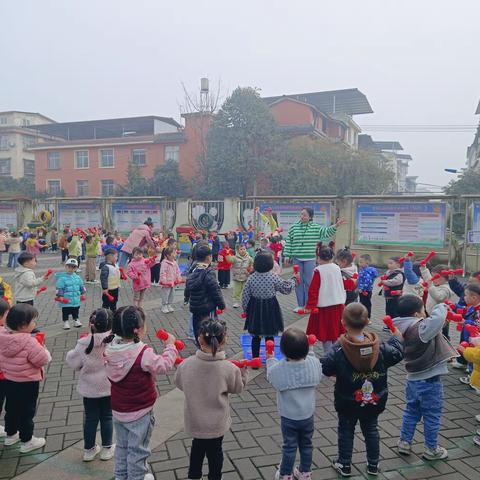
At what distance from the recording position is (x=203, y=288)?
5.80 meters

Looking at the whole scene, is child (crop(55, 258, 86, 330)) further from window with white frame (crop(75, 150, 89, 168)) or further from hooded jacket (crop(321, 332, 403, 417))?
window with white frame (crop(75, 150, 89, 168))

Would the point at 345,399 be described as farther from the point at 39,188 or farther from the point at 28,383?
the point at 39,188

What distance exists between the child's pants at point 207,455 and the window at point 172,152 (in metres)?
33.0

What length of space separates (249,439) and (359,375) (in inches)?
51.5

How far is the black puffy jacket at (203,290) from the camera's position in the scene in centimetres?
576

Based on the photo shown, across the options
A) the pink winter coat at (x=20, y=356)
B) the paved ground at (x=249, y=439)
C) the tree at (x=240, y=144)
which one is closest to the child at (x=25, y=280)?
the paved ground at (x=249, y=439)

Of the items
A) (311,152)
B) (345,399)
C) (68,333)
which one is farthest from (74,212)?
(345,399)

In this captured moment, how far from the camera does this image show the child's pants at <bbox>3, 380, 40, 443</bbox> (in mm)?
3643

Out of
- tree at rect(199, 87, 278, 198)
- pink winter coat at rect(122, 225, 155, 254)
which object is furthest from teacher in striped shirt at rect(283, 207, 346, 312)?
tree at rect(199, 87, 278, 198)

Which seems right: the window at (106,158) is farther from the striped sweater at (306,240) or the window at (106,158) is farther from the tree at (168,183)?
the striped sweater at (306,240)

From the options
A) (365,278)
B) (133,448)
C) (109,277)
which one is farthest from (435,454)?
(109,277)

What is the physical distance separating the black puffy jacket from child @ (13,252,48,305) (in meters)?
2.10

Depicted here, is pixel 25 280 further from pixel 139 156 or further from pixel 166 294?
pixel 139 156

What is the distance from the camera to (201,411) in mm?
2947
